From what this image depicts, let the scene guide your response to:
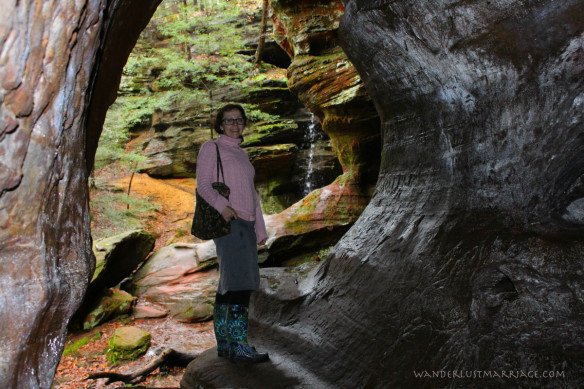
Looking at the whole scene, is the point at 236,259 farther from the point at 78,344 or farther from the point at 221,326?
the point at 78,344

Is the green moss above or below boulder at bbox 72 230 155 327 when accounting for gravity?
below

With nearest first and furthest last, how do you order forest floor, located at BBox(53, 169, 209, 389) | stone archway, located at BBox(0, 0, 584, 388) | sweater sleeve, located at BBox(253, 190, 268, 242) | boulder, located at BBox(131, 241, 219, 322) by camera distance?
1. stone archway, located at BBox(0, 0, 584, 388)
2. sweater sleeve, located at BBox(253, 190, 268, 242)
3. forest floor, located at BBox(53, 169, 209, 389)
4. boulder, located at BBox(131, 241, 219, 322)

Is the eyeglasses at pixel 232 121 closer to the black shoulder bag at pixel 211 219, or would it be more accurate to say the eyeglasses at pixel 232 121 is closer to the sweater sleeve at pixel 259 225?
the black shoulder bag at pixel 211 219

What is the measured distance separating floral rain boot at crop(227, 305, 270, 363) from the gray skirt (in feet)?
0.83

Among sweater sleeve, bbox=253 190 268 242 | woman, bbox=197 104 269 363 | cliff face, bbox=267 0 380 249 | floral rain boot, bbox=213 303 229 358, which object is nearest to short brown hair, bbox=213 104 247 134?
woman, bbox=197 104 269 363

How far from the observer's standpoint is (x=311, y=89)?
33.2 ft

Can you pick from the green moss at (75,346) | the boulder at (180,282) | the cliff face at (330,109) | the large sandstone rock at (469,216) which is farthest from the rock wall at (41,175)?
the cliff face at (330,109)

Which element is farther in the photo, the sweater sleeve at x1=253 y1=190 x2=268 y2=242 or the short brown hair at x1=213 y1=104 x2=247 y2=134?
the sweater sleeve at x1=253 y1=190 x2=268 y2=242

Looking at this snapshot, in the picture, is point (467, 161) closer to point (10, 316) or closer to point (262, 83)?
point (10, 316)

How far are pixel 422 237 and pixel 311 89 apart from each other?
7.14m

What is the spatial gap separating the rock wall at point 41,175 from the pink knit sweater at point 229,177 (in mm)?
1256

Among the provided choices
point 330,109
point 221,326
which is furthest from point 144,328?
point 330,109

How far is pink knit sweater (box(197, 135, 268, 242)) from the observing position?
3518 mm

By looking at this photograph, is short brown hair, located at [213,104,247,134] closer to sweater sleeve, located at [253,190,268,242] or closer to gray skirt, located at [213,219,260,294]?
sweater sleeve, located at [253,190,268,242]
